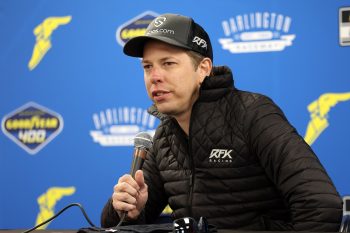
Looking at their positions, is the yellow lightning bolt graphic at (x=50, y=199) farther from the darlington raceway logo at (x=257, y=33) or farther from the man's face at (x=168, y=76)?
the man's face at (x=168, y=76)

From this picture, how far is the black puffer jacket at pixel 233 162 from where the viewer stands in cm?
121

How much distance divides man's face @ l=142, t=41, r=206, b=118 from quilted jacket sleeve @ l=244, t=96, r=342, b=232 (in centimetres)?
18

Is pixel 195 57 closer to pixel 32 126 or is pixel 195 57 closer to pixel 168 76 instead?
pixel 168 76

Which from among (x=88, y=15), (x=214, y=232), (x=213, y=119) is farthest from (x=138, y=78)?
(x=214, y=232)

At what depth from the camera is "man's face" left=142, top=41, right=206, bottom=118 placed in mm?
1335

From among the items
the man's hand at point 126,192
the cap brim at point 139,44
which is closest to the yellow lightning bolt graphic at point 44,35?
the cap brim at point 139,44

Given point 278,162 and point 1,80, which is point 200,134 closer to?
point 278,162

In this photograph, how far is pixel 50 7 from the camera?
7.61 feet

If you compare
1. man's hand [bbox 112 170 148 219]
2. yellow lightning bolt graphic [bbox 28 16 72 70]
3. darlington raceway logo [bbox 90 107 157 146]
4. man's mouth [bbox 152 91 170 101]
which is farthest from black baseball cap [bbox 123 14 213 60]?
yellow lightning bolt graphic [bbox 28 16 72 70]

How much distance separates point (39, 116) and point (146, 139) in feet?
4.08

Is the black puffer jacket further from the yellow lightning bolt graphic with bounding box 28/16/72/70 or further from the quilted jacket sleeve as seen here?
the yellow lightning bolt graphic with bounding box 28/16/72/70

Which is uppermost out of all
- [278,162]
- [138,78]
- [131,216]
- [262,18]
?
[262,18]

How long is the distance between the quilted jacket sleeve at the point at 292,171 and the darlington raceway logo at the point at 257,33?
0.76m

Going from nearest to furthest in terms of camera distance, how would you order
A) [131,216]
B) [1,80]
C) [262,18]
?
[131,216], [262,18], [1,80]
